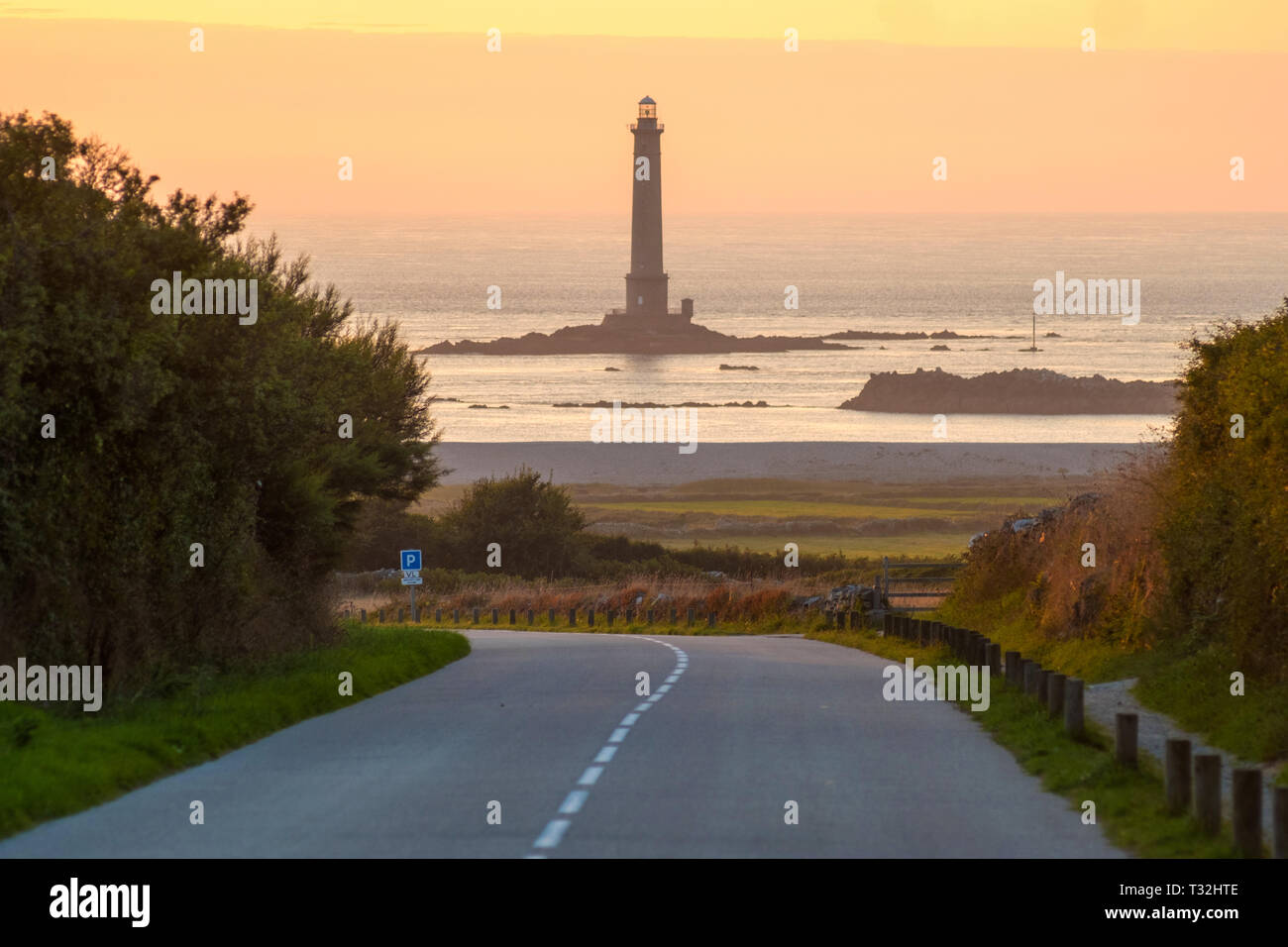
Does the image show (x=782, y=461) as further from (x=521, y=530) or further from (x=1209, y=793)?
(x=1209, y=793)

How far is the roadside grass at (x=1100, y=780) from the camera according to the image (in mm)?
11281

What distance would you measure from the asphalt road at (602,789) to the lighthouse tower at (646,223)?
413 ft

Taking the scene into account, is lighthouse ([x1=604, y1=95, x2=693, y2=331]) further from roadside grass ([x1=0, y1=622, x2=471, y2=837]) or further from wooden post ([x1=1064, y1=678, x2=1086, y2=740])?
wooden post ([x1=1064, y1=678, x2=1086, y2=740])

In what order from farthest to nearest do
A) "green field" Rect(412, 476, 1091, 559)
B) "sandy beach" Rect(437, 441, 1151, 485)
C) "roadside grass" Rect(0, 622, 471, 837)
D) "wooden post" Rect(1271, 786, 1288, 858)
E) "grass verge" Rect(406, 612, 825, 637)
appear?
"sandy beach" Rect(437, 441, 1151, 485)
"green field" Rect(412, 476, 1091, 559)
"grass verge" Rect(406, 612, 825, 637)
"roadside grass" Rect(0, 622, 471, 837)
"wooden post" Rect(1271, 786, 1288, 858)

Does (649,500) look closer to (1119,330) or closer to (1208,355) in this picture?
(1208,355)

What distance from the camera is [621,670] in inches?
1061

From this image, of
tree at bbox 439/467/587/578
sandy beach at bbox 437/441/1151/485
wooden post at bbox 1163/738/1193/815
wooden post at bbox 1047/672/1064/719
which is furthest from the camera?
sandy beach at bbox 437/441/1151/485

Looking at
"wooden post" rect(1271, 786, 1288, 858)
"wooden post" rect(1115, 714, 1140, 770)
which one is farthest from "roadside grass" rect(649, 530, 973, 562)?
"wooden post" rect(1271, 786, 1288, 858)

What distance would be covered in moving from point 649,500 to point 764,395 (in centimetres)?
5147

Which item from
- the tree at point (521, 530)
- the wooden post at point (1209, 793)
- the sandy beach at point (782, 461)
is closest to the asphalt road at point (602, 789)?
the wooden post at point (1209, 793)

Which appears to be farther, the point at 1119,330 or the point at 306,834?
the point at 1119,330

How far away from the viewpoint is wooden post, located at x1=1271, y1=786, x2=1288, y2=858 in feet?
32.8

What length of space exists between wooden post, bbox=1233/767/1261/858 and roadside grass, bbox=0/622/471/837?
8.01 meters
